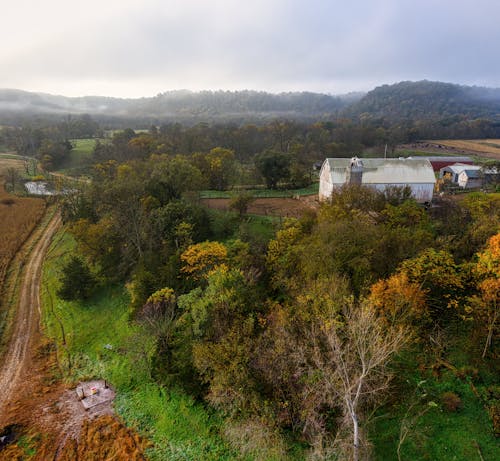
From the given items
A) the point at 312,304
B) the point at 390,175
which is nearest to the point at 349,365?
the point at 312,304

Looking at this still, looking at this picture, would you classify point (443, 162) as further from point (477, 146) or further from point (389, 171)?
point (477, 146)

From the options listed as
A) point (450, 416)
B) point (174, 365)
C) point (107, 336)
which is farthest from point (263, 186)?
point (450, 416)

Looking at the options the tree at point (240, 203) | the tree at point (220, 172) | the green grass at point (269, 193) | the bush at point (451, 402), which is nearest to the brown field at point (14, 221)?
the tree at point (240, 203)

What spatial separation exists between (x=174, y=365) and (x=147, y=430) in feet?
10.4

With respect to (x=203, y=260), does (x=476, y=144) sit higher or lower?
higher

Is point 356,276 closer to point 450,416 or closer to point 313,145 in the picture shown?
point 450,416

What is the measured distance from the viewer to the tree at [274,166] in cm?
4834

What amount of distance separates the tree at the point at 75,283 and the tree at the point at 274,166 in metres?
29.2

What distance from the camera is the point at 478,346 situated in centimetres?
1656

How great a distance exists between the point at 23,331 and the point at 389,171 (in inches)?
1516

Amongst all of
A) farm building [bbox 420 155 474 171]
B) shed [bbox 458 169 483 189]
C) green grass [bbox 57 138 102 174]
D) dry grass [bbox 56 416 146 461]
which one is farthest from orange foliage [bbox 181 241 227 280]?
green grass [bbox 57 138 102 174]

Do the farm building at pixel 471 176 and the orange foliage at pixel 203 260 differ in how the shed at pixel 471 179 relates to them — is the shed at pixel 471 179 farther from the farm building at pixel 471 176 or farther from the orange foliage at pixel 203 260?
the orange foliage at pixel 203 260

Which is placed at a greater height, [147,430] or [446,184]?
[446,184]

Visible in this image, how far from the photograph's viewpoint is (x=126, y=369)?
2053 cm
